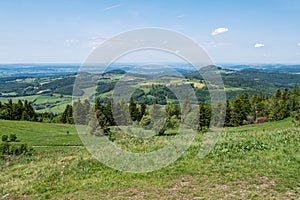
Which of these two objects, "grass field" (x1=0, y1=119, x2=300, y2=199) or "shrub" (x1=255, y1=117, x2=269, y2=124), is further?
"shrub" (x1=255, y1=117, x2=269, y2=124)

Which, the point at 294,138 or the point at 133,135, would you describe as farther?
the point at 133,135

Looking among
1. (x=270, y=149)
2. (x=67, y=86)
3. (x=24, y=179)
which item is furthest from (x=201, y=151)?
(x=67, y=86)

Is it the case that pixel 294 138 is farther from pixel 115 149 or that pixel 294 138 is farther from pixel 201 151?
pixel 115 149

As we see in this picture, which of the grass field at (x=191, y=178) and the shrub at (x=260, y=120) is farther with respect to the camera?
the shrub at (x=260, y=120)

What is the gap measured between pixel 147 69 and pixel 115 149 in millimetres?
4895

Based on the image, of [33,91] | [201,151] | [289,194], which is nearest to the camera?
[289,194]

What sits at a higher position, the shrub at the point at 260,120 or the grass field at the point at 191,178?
the grass field at the point at 191,178

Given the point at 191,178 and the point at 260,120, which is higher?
the point at 191,178

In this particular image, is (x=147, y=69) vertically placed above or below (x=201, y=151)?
above

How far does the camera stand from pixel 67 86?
6353 inches

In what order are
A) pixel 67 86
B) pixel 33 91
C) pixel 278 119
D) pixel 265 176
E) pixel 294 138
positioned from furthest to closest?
pixel 33 91, pixel 67 86, pixel 278 119, pixel 294 138, pixel 265 176

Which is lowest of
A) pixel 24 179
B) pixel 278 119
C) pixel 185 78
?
pixel 278 119

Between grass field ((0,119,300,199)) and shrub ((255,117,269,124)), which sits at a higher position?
grass field ((0,119,300,199))

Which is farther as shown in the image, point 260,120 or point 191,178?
point 260,120
